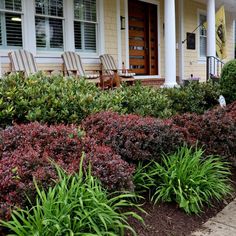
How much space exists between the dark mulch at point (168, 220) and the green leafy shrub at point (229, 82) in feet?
13.1

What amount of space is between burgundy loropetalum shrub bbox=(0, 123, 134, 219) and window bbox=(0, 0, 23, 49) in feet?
14.2

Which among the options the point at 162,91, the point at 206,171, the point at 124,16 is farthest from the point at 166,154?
the point at 124,16

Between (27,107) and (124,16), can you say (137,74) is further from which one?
(27,107)

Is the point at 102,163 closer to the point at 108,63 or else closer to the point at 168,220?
the point at 168,220

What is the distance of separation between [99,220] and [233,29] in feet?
53.4

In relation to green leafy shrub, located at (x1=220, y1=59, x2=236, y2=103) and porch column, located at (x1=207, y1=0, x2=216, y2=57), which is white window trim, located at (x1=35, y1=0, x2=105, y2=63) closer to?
green leafy shrub, located at (x1=220, y1=59, x2=236, y2=103)

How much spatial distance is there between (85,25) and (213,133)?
5.47 metres

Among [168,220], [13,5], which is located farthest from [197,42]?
[168,220]

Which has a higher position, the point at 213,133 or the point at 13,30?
the point at 13,30

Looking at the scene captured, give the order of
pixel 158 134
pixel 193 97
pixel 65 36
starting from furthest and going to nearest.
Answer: pixel 65 36 → pixel 193 97 → pixel 158 134

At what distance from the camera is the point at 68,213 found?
2115 mm

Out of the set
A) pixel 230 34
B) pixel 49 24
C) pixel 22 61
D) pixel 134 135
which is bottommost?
pixel 134 135

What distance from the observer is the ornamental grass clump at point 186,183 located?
10.00ft

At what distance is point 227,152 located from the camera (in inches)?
157
